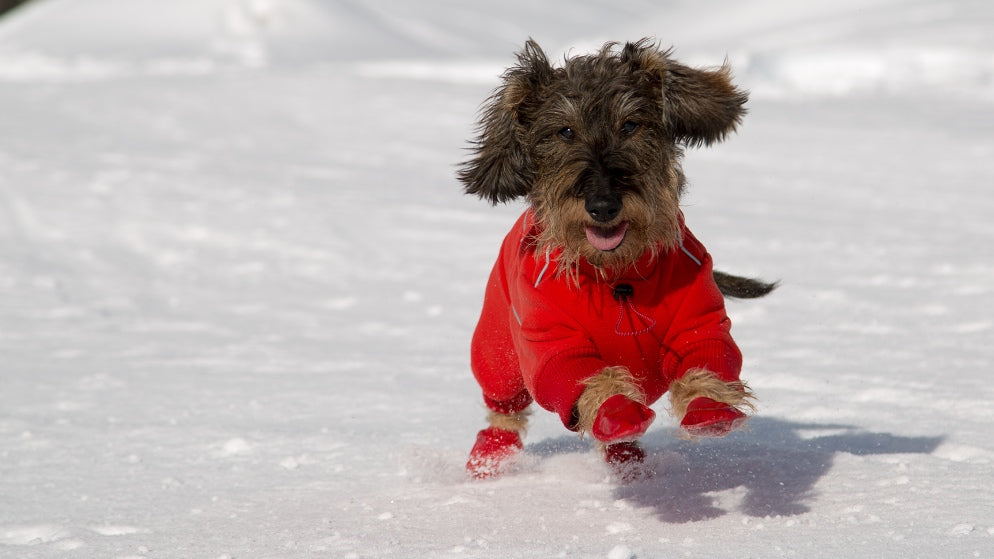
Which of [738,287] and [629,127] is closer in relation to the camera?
[629,127]

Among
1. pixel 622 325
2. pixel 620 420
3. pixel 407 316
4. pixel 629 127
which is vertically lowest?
pixel 407 316

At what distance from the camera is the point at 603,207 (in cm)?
328

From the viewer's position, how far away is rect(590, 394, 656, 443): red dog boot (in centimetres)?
313

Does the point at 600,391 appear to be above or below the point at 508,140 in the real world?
below

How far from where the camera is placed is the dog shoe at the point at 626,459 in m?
4.01

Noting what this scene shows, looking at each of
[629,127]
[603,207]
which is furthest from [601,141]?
[603,207]

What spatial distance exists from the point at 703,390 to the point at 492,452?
4.11ft

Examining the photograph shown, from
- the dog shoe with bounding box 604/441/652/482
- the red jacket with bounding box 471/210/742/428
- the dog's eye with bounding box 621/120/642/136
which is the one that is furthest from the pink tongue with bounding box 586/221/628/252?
the dog shoe with bounding box 604/441/652/482

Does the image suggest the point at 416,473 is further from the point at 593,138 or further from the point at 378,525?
the point at 593,138

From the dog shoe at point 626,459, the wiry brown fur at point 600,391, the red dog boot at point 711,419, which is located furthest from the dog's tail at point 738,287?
the red dog boot at point 711,419

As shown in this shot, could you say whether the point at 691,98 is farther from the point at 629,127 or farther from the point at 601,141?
the point at 601,141

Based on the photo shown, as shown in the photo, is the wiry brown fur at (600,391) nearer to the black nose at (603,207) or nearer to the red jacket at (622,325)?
the red jacket at (622,325)

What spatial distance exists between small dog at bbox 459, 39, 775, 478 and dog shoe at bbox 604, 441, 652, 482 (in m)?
0.42

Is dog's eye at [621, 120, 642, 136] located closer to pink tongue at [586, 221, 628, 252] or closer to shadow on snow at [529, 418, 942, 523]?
pink tongue at [586, 221, 628, 252]
